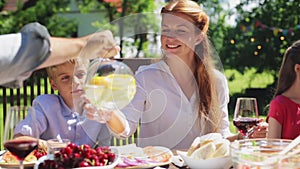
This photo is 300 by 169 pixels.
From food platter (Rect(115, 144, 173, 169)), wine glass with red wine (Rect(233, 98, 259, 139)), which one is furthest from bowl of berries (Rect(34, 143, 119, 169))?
wine glass with red wine (Rect(233, 98, 259, 139))

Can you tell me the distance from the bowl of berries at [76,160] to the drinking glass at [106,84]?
0.17 meters

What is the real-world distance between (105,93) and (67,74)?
0.76 meters

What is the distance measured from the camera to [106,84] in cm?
183

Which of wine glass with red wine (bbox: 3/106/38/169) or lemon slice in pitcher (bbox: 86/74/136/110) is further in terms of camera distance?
lemon slice in pitcher (bbox: 86/74/136/110)

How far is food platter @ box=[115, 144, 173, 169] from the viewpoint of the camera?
1912 millimetres

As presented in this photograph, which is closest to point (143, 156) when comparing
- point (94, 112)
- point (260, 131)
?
point (94, 112)

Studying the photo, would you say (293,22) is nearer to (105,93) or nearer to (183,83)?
(183,83)

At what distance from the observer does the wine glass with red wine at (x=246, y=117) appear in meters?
2.14

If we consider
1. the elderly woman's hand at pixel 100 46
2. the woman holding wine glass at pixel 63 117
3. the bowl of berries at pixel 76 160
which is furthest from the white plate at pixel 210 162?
the woman holding wine glass at pixel 63 117

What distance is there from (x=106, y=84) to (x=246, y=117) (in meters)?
0.64

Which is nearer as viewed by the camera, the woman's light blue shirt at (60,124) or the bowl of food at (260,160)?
the bowl of food at (260,160)

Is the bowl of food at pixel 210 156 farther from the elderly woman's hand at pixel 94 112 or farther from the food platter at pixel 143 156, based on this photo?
the elderly woman's hand at pixel 94 112

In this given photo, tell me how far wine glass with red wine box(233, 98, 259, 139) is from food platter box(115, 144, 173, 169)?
0.31 m

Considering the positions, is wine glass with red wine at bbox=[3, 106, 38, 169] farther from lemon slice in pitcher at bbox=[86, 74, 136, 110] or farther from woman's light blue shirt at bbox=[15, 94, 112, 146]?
woman's light blue shirt at bbox=[15, 94, 112, 146]
